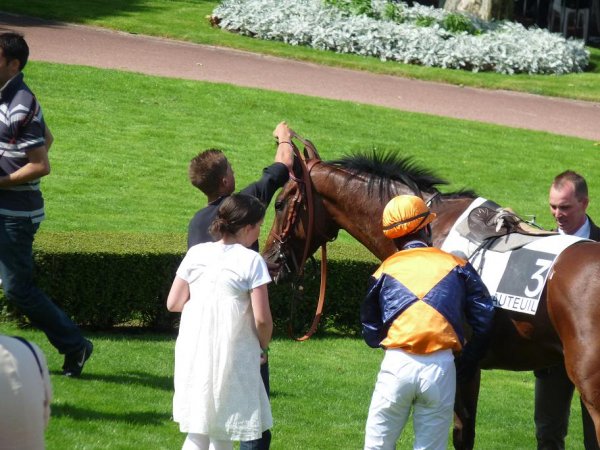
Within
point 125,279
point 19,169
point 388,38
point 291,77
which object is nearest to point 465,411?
point 19,169

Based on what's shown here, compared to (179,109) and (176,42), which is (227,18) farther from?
(179,109)

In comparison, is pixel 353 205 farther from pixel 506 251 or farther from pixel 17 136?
pixel 17 136

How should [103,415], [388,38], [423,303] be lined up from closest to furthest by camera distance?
[423,303] < [103,415] < [388,38]

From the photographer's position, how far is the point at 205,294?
14.2 ft

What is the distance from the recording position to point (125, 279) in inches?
317

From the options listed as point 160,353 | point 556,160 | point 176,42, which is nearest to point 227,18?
point 176,42

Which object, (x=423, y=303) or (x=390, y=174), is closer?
(x=423, y=303)

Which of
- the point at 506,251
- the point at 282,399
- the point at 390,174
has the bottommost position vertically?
the point at 282,399

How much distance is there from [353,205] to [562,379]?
1.41 m

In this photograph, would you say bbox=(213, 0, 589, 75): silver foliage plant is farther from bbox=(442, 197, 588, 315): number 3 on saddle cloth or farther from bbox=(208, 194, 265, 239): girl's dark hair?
bbox=(208, 194, 265, 239): girl's dark hair

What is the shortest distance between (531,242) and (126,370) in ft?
10.2

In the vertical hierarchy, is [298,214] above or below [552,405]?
above

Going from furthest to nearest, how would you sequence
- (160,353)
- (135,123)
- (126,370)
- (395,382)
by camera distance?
(135,123)
(160,353)
(126,370)
(395,382)

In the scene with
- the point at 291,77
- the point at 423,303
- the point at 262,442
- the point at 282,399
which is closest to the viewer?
the point at 423,303
